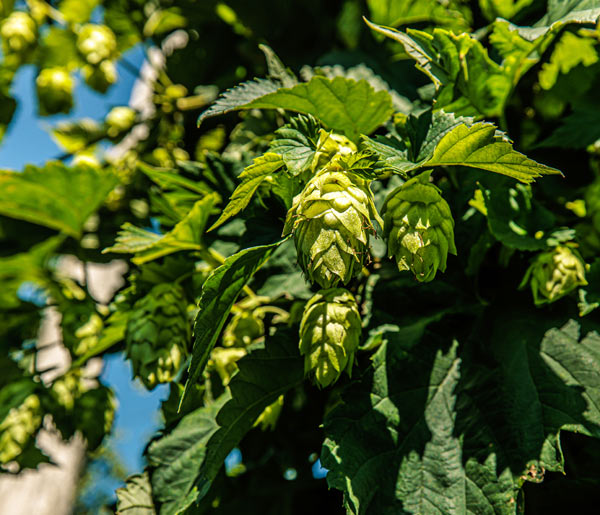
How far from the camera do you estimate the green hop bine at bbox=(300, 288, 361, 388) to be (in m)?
0.62

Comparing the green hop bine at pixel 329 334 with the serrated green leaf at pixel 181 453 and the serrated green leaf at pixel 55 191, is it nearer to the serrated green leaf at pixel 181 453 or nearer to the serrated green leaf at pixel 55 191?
the serrated green leaf at pixel 181 453

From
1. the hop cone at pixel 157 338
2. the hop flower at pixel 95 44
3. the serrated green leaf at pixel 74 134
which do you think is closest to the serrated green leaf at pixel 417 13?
the hop cone at pixel 157 338

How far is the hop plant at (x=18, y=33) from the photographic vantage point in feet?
5.48

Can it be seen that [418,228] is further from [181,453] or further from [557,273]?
[181,453]

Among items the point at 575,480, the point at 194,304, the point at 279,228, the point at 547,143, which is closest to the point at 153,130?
the point at 194,304

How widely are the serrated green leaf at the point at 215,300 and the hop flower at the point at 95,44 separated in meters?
1.23

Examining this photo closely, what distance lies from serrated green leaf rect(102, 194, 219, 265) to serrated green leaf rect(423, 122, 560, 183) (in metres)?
0.39

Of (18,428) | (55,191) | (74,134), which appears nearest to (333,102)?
(55,191)

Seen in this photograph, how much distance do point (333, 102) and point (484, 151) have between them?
231mm

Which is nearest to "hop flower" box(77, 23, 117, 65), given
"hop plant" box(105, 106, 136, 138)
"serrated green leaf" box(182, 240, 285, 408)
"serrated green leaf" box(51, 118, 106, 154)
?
"hop plant" box(105, 106, 136, 138)

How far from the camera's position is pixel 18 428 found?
111 centimetres

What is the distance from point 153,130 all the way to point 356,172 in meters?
1.15

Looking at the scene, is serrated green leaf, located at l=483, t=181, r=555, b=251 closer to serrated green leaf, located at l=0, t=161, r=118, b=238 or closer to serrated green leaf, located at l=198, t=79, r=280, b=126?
serrated green leaf, located at l=198, t=79, r=280, b=126

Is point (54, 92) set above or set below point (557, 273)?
above
